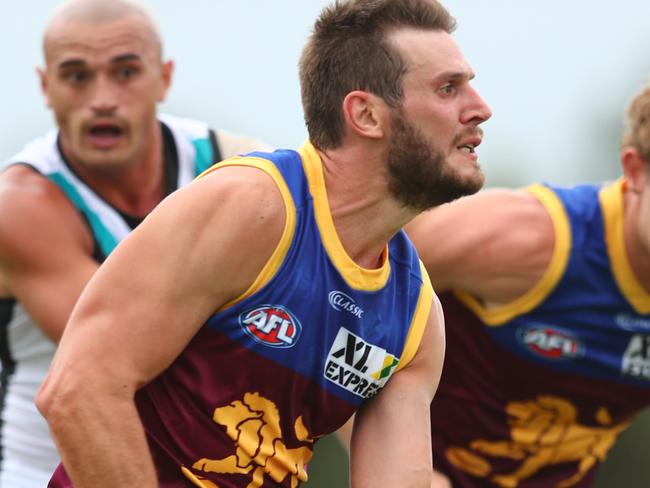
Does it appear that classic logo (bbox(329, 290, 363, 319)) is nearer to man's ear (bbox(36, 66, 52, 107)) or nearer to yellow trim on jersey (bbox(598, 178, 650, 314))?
yellow trim on jersey (bbox(598, 178, 650, 314))

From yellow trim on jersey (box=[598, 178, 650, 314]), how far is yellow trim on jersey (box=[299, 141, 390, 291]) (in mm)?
1631

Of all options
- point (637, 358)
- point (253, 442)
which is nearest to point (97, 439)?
point (253, 442)

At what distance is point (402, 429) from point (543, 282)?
1.36m

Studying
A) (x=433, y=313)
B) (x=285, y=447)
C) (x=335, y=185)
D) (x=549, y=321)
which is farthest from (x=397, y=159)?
(x=549, y=321)

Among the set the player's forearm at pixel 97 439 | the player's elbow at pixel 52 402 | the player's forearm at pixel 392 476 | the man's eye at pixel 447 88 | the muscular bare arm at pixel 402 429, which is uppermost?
the man's eye at pixel 447 88

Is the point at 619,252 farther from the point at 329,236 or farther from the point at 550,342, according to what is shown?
the point at 329,236

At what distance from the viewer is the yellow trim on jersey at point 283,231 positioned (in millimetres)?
3916

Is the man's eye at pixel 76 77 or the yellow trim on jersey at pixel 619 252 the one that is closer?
the yellow trim on jersey at pixel 619 252

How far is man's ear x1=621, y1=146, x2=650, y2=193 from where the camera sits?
18.0ft

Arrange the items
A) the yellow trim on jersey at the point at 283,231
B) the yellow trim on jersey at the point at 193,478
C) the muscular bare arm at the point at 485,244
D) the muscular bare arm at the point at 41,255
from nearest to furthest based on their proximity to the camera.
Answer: the yellow trim on jersey at the point at 283,231, the yellow trim on jersey at the point at 193,478, the muscular bare arm at the point at 41,255, the muscular bare arm at the point at 485,244

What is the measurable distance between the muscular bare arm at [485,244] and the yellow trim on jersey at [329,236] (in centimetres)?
124

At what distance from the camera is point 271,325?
399 centimetres

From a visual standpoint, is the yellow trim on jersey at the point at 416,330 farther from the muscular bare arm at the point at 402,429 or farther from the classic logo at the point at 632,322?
the classic logo at the point at 632,322

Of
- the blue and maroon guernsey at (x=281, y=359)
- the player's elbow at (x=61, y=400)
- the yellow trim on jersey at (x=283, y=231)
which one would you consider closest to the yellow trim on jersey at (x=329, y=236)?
the blue and maroon guernsey at (x=281, y=359)
